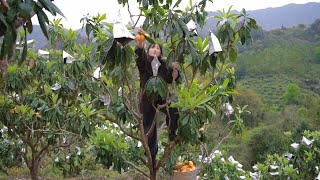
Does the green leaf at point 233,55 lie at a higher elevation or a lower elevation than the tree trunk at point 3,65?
lower

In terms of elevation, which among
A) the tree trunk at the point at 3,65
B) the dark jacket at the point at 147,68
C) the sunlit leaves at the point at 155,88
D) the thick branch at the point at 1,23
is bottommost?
the sunlit leaves at the point at 155,88

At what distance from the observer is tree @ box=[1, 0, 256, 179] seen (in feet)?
7.53

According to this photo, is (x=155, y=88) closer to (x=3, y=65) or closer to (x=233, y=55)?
(x=233, y=55)

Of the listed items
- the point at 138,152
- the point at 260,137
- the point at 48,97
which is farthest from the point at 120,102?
the point at 260,137

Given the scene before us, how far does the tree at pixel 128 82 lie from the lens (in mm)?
2295

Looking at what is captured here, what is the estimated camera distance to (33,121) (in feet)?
13.6

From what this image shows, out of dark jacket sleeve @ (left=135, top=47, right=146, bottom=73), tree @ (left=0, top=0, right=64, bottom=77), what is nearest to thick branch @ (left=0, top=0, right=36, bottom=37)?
tree @ (left=0, top=0, right=64, bottom=77)

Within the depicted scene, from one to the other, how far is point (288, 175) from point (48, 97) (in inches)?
120

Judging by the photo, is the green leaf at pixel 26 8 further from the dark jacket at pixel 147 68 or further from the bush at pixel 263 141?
the bush at pixel 263 141

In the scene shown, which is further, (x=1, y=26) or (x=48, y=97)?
(x=48, y=97)

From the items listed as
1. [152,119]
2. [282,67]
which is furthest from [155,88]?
[282,67]

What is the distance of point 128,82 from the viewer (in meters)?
2.48

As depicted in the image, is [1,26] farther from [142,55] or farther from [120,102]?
[120,102]

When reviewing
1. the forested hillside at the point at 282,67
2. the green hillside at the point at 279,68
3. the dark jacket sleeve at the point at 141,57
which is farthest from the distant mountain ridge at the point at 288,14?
the dark jacket sleeve at the point at 141,57
